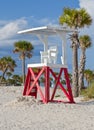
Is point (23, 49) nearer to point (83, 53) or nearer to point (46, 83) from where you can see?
point (83, 53)

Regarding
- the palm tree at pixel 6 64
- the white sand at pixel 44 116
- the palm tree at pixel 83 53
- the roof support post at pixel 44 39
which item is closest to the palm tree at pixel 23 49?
the palm tree at pixel 6 64

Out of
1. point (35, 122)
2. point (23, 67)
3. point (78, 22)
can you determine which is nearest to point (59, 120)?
point (35, 122)

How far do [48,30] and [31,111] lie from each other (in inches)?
216

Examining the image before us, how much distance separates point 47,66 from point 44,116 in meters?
4.88

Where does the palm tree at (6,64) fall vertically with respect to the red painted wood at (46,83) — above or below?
above

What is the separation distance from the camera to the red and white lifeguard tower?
19.5 m

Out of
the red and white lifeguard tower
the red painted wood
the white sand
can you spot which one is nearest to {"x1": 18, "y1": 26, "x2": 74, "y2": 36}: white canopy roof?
the red and white lifeguard tower

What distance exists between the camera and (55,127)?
12.1 meters

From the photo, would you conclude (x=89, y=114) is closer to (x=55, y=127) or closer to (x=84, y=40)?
(x=55, y=127)

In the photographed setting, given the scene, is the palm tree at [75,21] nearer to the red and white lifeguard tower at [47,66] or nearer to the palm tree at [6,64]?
the red and white lifeguard tower at [47,66]

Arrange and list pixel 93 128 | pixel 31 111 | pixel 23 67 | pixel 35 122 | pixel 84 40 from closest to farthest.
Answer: pixel 93 128 → pixel 35 122 → pixel 31 111 → pixel 84 40 → pixel 23 67

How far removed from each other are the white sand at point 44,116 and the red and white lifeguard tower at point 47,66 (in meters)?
1.42

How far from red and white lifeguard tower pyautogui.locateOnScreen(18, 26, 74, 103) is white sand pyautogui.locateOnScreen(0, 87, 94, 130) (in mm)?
1425

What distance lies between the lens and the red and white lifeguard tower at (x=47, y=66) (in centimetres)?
1947
